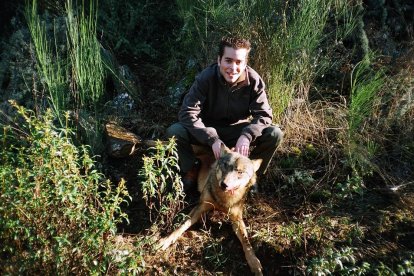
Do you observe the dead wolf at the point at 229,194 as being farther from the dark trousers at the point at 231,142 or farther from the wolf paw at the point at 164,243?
the dark trousers at the point at 231,142

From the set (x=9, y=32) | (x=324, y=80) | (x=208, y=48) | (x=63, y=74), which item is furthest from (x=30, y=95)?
(x=324, y=80)

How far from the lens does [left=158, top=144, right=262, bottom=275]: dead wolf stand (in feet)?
9.75

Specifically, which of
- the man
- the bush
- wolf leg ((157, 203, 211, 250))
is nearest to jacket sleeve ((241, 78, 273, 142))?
the man

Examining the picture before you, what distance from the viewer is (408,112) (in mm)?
4266

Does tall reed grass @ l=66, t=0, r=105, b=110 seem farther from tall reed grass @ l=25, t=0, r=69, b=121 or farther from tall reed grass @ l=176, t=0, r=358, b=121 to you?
tall reed grass @ l=176, t=0, r=358, b=121

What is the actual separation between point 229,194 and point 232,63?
42.9 inches

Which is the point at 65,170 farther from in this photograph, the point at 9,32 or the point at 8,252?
the point at 9,32

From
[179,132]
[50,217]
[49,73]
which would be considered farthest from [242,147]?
[49,73]

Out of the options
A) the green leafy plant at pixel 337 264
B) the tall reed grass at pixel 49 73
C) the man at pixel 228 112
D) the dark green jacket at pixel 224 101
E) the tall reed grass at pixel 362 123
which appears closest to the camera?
the green leafy plant at pixel 337 264

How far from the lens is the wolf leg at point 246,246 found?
2891mm

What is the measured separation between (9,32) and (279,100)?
365cm

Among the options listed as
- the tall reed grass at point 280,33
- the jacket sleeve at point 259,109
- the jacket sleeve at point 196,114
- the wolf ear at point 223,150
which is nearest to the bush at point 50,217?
the wolf ear at point 223,150

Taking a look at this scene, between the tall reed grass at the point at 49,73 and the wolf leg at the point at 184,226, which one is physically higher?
the tall reed grass at the point at 49,73

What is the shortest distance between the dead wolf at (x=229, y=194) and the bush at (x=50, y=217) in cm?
64
